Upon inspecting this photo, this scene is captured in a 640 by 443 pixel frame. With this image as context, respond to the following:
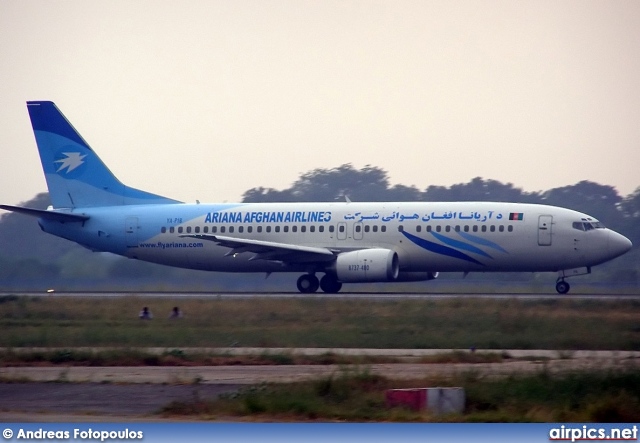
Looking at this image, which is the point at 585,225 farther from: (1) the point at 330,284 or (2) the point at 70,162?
(2) the point at 70,162

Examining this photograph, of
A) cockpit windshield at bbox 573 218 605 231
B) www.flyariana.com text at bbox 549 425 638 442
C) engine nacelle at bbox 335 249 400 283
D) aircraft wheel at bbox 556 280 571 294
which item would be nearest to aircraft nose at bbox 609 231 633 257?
cockpit windshield at bbox 573 218 605 231

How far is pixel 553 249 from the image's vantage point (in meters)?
35.7

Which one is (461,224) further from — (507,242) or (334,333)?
(334,333)

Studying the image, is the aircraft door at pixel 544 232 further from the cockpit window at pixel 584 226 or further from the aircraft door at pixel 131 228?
the aircraft door at pixel 131 228

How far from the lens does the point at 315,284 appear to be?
3862cm

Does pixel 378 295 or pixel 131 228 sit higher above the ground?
pixel 131 228

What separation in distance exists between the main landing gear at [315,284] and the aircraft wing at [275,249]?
1060mm

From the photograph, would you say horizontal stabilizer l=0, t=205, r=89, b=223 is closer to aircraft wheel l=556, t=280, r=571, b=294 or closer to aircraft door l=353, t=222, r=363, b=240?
aircraft door l=353, t=222, r=363, b=240

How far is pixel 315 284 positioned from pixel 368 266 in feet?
10.8

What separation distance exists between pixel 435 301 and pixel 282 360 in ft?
44.3

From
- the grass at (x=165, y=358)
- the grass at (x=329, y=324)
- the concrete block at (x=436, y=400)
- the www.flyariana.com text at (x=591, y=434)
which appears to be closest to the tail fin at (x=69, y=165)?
the grass at (x=329, y=324)

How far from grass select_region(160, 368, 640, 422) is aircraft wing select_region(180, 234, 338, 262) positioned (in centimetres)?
2169

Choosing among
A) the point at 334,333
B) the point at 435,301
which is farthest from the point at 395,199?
the point at 334,333

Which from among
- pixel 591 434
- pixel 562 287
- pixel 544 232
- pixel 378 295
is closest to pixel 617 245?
pixel 562 287
